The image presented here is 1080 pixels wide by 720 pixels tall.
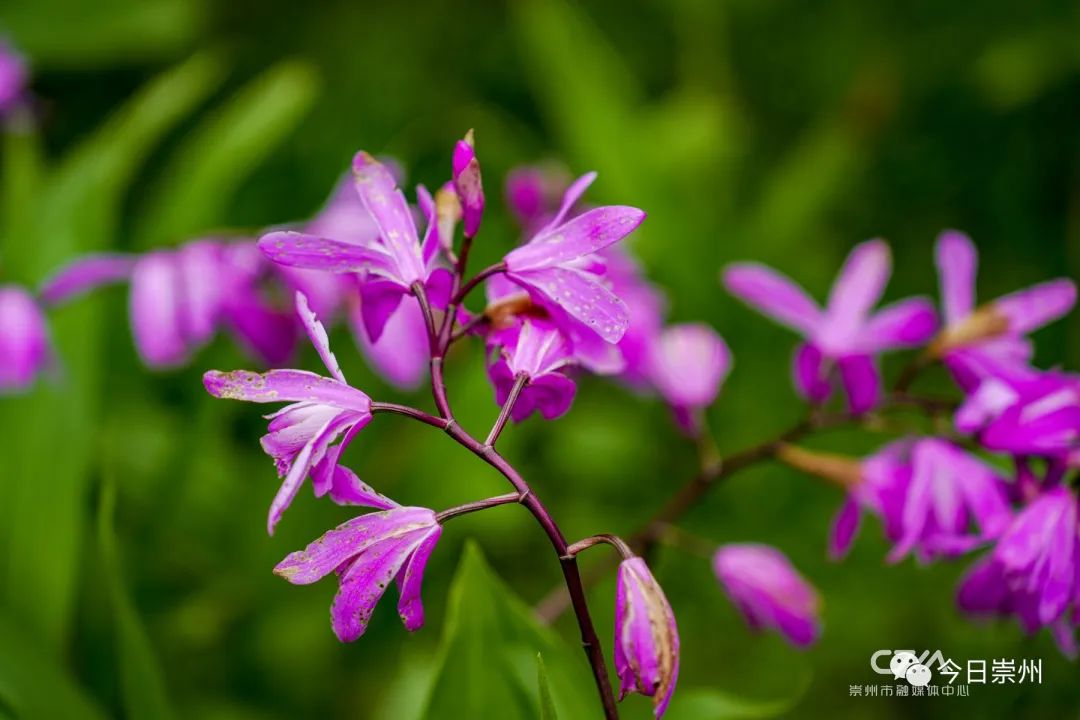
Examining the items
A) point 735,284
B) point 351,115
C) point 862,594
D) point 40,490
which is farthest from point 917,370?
point 351,115

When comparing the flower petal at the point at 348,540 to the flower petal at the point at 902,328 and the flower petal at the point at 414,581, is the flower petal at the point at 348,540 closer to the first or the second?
the flower petal at the point at 414,581

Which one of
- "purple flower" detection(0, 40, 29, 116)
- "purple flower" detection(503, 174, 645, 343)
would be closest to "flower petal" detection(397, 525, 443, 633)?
"purple flower" detection(503, 174, 645, 343)

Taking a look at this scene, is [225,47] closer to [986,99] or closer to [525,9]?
[525,9]

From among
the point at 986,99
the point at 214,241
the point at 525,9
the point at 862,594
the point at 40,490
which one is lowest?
the point at 862,594

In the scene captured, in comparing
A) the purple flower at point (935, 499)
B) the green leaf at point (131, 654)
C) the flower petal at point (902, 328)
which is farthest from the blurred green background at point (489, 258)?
the flower petal at point (902, 328)

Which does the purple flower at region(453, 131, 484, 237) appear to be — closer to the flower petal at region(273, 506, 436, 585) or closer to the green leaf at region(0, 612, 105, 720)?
the flower petal at region(273, 506, 436, 585)
